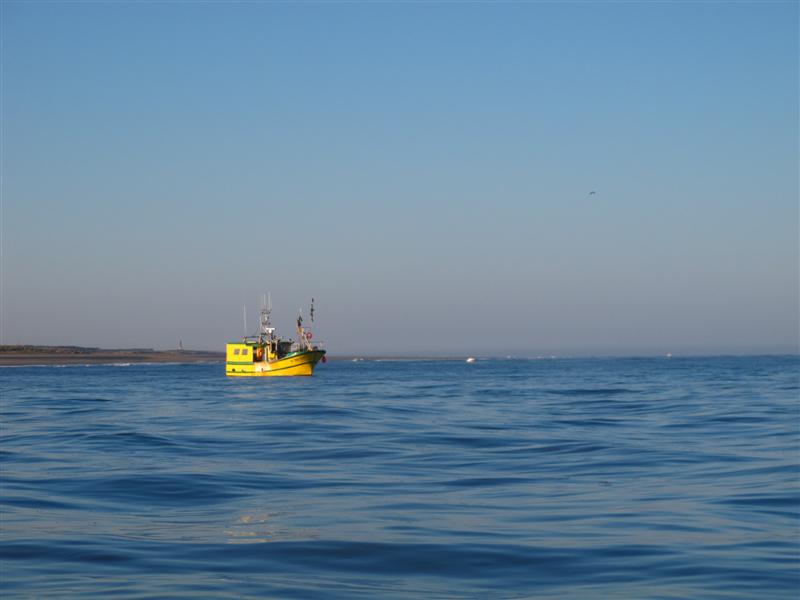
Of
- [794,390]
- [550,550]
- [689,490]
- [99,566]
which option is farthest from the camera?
[794,390]

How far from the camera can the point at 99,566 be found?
11836mm

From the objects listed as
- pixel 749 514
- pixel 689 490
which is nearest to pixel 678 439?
pixel 689 490

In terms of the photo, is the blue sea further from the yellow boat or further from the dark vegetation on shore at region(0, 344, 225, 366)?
the dark vegetation on shore at region(0, 344, 225, 366)

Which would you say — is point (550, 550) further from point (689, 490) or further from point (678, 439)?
point (678, 439)

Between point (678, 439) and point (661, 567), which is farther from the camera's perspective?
point (678, 439)

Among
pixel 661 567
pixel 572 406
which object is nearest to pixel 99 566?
pixel 661 567

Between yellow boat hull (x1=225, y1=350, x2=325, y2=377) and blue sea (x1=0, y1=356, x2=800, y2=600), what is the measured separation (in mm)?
52419

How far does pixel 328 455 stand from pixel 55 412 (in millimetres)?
20301

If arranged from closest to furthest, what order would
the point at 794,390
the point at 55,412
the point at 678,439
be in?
the point at 678,439 < the point at 55,412 < the point at 794,390

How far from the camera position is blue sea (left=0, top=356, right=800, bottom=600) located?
11.3m

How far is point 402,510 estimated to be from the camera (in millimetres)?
15875

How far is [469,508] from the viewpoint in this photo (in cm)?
1603

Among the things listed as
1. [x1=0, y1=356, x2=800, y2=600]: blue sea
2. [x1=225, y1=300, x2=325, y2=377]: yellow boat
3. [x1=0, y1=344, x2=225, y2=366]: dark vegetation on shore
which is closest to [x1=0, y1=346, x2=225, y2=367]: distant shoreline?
[x1=0, y1=344, x2=225, y2=366]: dark vegetation on shore

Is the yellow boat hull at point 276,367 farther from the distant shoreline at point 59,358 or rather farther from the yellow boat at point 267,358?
the distant shoreline at point 59,358
